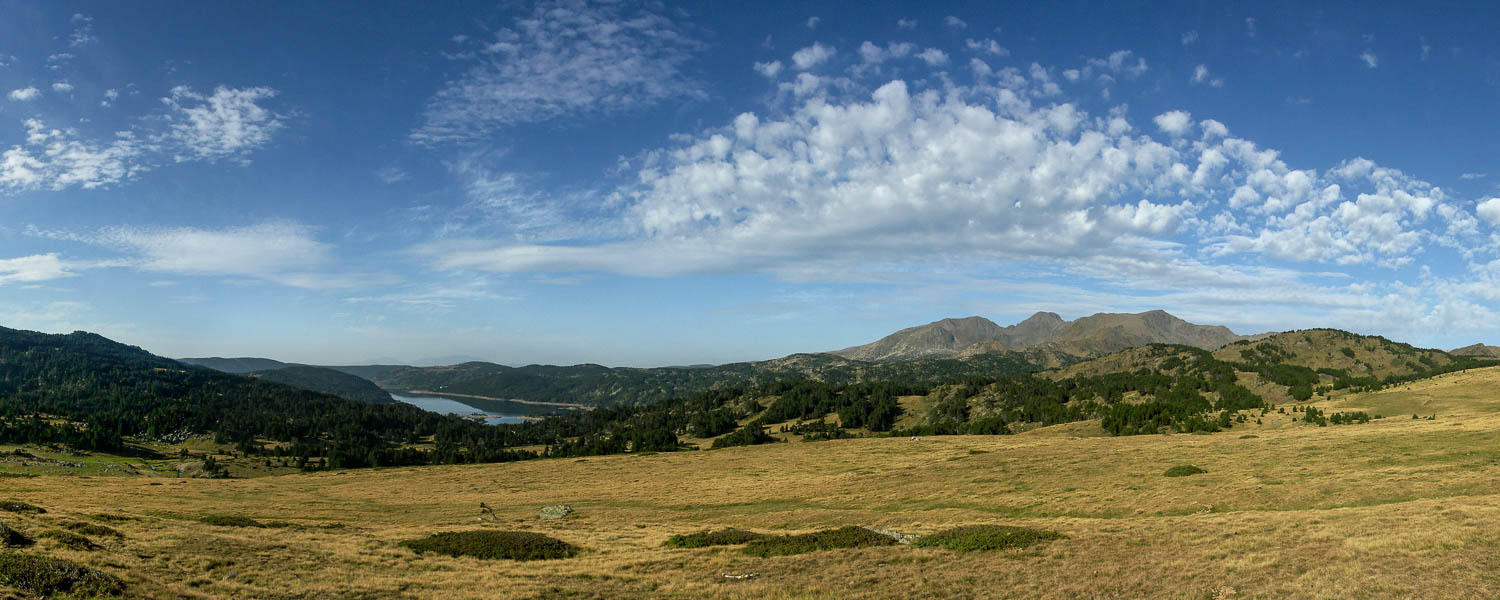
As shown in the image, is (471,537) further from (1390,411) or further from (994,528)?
(1390,411)

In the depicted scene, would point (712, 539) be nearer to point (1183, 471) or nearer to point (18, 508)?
point (18, 508)

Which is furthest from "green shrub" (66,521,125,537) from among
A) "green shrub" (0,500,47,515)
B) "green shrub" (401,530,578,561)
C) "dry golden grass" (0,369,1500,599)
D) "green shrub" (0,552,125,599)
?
"green shrub" (401,530,578,561)

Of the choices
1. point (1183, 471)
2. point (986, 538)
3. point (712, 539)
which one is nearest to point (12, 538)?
point (712, 539)

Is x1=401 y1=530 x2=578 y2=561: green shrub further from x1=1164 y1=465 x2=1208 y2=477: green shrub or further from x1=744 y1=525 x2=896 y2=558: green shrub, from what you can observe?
x1=1164 y1=465 x2=1208 y2=477: green shrub

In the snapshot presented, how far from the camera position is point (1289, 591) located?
19156mm

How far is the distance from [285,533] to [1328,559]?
5149cm

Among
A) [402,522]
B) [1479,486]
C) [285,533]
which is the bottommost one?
[402,522]

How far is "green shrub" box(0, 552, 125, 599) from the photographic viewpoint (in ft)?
59.1

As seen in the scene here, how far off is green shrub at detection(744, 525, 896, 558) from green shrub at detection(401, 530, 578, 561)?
10085 millimetres

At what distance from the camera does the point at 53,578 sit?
733 inches

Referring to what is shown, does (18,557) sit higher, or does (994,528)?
(18,557)

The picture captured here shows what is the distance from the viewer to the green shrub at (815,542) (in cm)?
3052

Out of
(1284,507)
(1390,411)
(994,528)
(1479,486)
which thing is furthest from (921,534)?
(1390,411)

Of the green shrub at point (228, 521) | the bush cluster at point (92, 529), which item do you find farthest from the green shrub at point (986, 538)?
the green shrub at point (228, 521)
